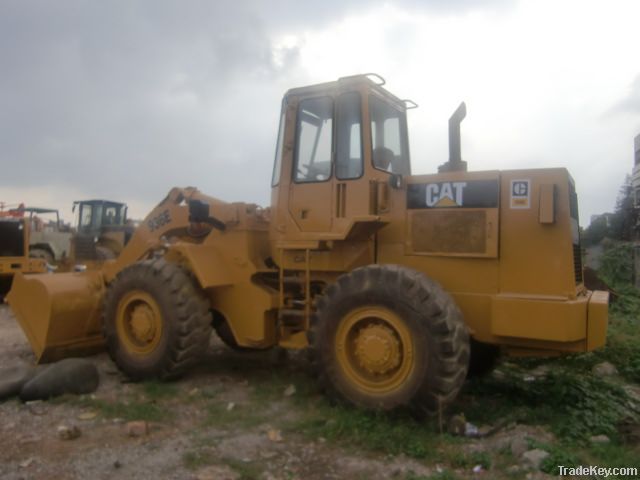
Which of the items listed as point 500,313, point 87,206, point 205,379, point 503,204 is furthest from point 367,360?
point 87,206

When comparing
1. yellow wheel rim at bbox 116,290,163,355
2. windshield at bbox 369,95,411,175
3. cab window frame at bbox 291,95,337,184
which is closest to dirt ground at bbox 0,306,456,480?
yellow wheel rim at bbox 116,290,163,355

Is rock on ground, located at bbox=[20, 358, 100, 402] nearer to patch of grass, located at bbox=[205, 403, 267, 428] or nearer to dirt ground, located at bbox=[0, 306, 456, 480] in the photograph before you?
dirt ground, located at bbox=[0, 306, 456, 480]

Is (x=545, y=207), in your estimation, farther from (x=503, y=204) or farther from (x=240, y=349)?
(x=240, y=349)

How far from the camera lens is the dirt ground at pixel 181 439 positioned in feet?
13.3

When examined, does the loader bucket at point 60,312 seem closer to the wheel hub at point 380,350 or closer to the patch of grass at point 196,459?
the patch of grass at point 196,459

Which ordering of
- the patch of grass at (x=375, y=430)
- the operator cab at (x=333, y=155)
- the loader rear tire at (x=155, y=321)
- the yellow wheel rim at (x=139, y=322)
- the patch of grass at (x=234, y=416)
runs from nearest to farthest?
the patch of grass at (x=375, y=430), the patch of grass at (x=234, y=416), the operator cab at (x=333, y=155), the loader rear tire at (x=155, y=321), the yellow wheel rim at (x=139, y=322)

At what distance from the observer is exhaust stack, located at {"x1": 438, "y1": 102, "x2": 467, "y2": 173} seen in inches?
222

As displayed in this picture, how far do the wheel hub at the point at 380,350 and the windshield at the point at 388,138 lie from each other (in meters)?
1.65

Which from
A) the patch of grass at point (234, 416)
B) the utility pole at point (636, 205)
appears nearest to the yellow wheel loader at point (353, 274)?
the patch of grass at point (234, 416)

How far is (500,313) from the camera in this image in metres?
5.02

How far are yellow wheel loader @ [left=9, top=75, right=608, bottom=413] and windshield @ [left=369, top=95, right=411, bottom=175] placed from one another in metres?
0.02

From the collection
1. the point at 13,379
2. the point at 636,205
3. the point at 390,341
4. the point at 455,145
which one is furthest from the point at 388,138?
the point at 636,205

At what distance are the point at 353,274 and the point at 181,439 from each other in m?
1.89

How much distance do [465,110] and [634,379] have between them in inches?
141
